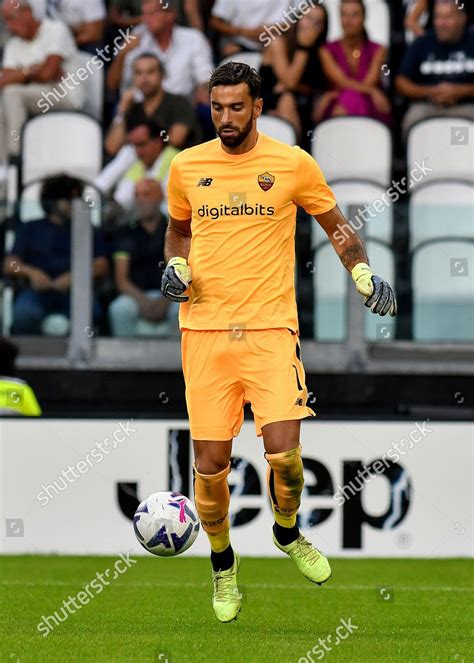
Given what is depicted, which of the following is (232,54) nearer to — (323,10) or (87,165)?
(323,10)

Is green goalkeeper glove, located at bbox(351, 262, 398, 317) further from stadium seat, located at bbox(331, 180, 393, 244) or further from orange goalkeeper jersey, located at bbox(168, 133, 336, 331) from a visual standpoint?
stadium seat, located at bbox(331, 180, 393, 244)

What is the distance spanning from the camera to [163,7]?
13602 millimetres

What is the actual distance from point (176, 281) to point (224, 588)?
1.60 m

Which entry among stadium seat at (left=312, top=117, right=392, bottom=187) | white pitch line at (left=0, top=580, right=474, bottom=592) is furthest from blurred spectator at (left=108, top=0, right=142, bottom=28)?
white pitch line at (left=0, top=580, right=474, bottom=592)

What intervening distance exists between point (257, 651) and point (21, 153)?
25.4 feet

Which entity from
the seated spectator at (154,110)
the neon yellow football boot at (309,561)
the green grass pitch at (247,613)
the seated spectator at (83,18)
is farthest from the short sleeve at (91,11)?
the neon yellow football boot at (309,561)

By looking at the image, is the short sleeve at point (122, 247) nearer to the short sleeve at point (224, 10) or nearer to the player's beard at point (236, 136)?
the short sleeve at point (224, 10)

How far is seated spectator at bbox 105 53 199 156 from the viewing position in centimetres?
1275

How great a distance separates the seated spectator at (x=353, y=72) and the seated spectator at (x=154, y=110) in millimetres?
1334

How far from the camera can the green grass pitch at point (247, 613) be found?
601 cm

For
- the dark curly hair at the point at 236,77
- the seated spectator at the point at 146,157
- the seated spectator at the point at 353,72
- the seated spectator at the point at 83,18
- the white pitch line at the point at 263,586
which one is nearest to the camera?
the dark curly hair at the point at 236,77

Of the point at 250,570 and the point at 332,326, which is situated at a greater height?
the point at 332,326

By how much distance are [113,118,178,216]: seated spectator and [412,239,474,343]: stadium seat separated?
101 inches

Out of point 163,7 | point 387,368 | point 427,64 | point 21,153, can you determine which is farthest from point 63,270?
point 427,64
